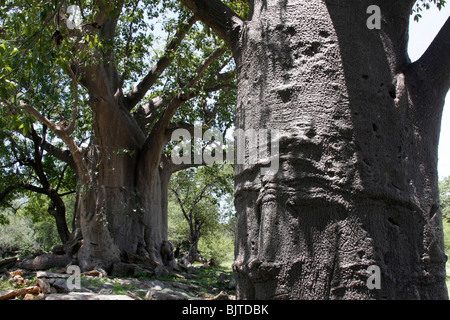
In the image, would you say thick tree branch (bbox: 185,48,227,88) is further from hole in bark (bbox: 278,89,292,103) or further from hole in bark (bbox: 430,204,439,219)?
hole in bark (bbox: 430,204,439,219)

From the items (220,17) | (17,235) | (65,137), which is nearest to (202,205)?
(17,235)

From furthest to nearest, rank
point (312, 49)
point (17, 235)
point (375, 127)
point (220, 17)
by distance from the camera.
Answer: point (17, 235) < point (220, 17) < point (312, 49) < point (375, 127)

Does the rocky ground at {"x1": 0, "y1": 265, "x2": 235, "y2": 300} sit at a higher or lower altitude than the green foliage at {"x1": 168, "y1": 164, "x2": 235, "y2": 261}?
lower

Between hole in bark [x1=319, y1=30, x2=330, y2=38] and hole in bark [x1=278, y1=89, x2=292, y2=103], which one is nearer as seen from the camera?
hole in bark [x1=278, y1=89, x2=292, y2=103]

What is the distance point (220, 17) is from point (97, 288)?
4.28m

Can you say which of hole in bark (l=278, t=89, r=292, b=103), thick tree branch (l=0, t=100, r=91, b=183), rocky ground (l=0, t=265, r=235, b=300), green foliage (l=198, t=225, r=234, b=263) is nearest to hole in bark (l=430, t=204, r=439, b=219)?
hole in bark (l=278, t=89, r=292, b=103)

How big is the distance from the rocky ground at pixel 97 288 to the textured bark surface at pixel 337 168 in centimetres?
272

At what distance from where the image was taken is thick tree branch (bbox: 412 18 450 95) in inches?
109

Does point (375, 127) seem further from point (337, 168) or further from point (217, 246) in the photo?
point (217, 246)

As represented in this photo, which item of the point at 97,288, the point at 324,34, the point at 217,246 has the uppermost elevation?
the point at 324,34

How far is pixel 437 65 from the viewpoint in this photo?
2.78 m

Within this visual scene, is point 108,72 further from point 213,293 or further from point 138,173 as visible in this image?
point 213,293

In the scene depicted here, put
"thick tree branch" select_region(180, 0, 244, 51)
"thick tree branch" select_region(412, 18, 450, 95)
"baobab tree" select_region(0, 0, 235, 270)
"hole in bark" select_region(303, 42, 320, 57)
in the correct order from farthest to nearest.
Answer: "baobab tree" select_region(0, 0, 235, 270), "thick tree branch" select_region(180, 0, 244, 51), "thick tree branch" select_region(412, 18, 450, 95), "hole in bark" select_region(303, 42, 320, 57)

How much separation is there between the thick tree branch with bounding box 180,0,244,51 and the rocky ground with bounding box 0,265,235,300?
296 centimetres
